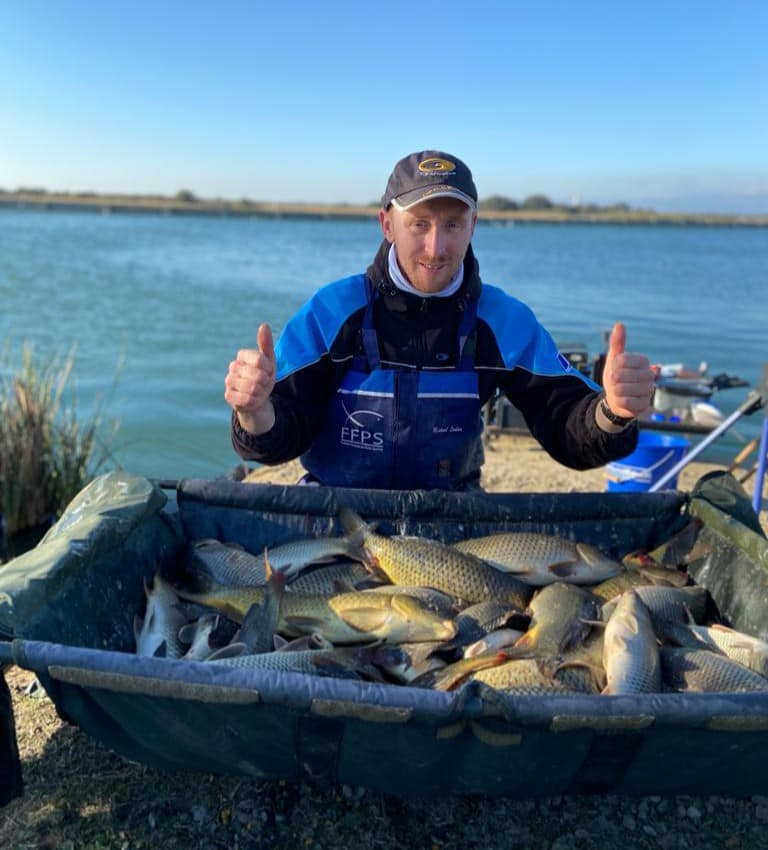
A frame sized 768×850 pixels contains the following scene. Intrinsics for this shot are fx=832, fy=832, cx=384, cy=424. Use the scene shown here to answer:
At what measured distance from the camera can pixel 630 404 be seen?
2.94 m

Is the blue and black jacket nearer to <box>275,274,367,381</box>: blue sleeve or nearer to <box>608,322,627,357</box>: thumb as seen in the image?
<box>275,274,367,381</box>: blue sleeve

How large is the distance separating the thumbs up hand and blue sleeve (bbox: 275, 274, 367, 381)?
1.10 meters

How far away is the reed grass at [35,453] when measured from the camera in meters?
6.26

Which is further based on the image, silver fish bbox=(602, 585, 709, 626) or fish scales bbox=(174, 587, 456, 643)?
silver fish bbox=(602, 585, 709, 626)

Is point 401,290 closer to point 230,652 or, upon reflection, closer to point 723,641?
point 230,652

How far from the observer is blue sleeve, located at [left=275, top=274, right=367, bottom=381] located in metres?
3.39

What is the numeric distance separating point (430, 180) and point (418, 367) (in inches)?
29.3

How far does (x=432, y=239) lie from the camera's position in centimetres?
329

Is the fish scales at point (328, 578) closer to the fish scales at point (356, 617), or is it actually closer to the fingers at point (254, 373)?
the fish scales at point (356, 617)

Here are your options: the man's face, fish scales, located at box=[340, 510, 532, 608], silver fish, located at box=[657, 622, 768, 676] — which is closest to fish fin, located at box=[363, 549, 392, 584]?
fish scales, located at box=[340, 510, 532, 608]

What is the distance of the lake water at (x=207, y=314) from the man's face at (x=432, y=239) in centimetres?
489

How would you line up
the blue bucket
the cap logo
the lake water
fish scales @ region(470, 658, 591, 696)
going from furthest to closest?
the lake water < the blue bucket < the cap logo < fish scales @ region(470, 658, 591, 696)

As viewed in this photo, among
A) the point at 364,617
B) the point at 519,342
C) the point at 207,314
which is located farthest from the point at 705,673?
the point at 207,314

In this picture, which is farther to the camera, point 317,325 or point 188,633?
point 317,325
